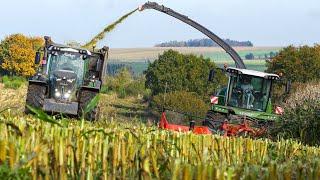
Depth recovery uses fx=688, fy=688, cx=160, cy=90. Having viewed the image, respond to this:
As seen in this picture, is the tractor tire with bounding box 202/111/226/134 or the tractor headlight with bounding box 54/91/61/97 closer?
the tractor headlight with bounding box 54/91/61/97

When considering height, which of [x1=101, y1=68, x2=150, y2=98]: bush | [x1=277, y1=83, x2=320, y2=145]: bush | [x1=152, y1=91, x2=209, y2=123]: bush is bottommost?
[x1=101, y1=68, x2=150, y2=98]: bush

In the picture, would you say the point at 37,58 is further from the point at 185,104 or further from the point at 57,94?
the point at 185,104

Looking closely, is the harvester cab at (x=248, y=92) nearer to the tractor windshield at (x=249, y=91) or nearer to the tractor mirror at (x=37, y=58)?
the tractor windshield at (x=249, y=91)

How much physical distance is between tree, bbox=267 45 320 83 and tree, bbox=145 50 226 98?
5.35m

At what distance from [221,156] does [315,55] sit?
60131mm

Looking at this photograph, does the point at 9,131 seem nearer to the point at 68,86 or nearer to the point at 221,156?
the point at 221,156

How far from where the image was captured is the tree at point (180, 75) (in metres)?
64.4

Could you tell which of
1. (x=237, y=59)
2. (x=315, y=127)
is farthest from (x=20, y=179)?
(x=237, y=59)

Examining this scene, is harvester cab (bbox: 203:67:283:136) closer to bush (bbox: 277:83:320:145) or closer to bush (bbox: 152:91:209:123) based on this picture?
bush (bbox: 277:83:320:145)

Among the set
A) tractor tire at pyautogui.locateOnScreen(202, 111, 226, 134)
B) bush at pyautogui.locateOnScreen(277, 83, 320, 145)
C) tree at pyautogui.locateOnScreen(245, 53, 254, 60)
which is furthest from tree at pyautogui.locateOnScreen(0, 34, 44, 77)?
bush at pyautogui.locateOnScreen(277, 83, 320, 145)

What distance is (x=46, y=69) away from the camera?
20094mm

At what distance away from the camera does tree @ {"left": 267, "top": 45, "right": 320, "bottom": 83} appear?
2429 inches

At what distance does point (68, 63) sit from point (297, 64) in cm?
4440

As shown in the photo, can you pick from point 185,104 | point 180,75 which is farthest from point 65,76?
point 180,75
